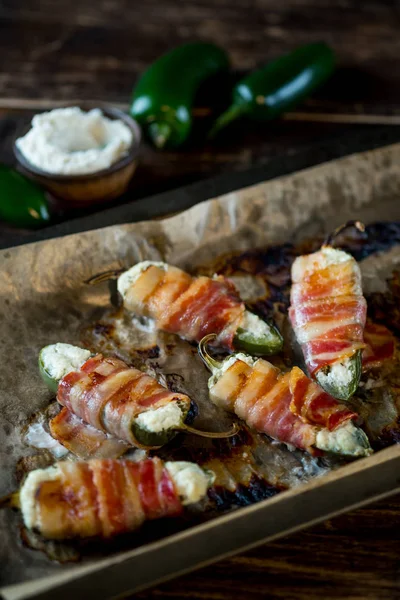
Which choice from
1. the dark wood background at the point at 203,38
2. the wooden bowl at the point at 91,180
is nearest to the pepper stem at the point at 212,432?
the wooden bowl at the point at 91,180

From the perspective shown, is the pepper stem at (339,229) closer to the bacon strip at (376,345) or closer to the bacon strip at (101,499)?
the bacon strip at (376,345)

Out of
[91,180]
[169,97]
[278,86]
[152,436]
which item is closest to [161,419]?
[152,436]

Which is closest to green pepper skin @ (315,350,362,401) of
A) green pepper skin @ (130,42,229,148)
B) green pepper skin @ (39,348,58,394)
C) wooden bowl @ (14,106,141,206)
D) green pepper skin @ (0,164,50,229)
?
green pepper skin @ (39,348,58,394)

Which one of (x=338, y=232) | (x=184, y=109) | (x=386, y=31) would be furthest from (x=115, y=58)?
(x=338, y=232)

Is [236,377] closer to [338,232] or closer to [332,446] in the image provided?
[332,446]

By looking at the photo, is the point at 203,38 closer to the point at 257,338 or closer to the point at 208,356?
the point at 257,338
